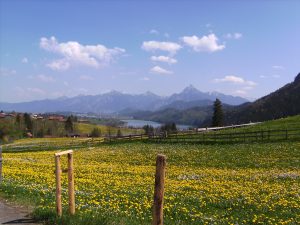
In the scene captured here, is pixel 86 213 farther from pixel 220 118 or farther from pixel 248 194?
pixel 220 118

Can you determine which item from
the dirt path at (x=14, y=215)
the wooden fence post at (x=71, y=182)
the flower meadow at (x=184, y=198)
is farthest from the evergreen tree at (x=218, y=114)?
the wooden fence post at (x=71, y=182)

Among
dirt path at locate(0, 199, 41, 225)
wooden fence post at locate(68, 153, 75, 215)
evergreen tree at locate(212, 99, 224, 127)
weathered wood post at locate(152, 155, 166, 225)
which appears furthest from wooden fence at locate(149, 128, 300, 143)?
evergreen tree at locate(212, 99, 224, 127)

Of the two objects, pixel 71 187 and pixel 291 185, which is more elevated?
pixel 71 187

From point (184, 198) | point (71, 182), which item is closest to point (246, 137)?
point (184, 198)

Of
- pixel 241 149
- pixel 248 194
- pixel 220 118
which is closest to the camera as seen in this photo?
pixel 248 194

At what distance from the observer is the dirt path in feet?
42.9

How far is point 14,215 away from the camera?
14.1 metres

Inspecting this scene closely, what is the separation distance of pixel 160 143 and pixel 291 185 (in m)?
45.8

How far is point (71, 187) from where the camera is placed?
42.5ft

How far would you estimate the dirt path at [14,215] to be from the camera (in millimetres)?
13078

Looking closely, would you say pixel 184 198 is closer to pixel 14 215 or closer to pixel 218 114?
pixel 14 215

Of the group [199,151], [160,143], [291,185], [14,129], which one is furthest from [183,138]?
[14,129]

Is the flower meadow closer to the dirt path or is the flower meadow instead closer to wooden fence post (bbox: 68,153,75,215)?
wooden fence post (bbox: 68,153,75,215)

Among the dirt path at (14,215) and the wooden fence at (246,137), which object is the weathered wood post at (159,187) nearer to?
the dirt path at (14,215)
